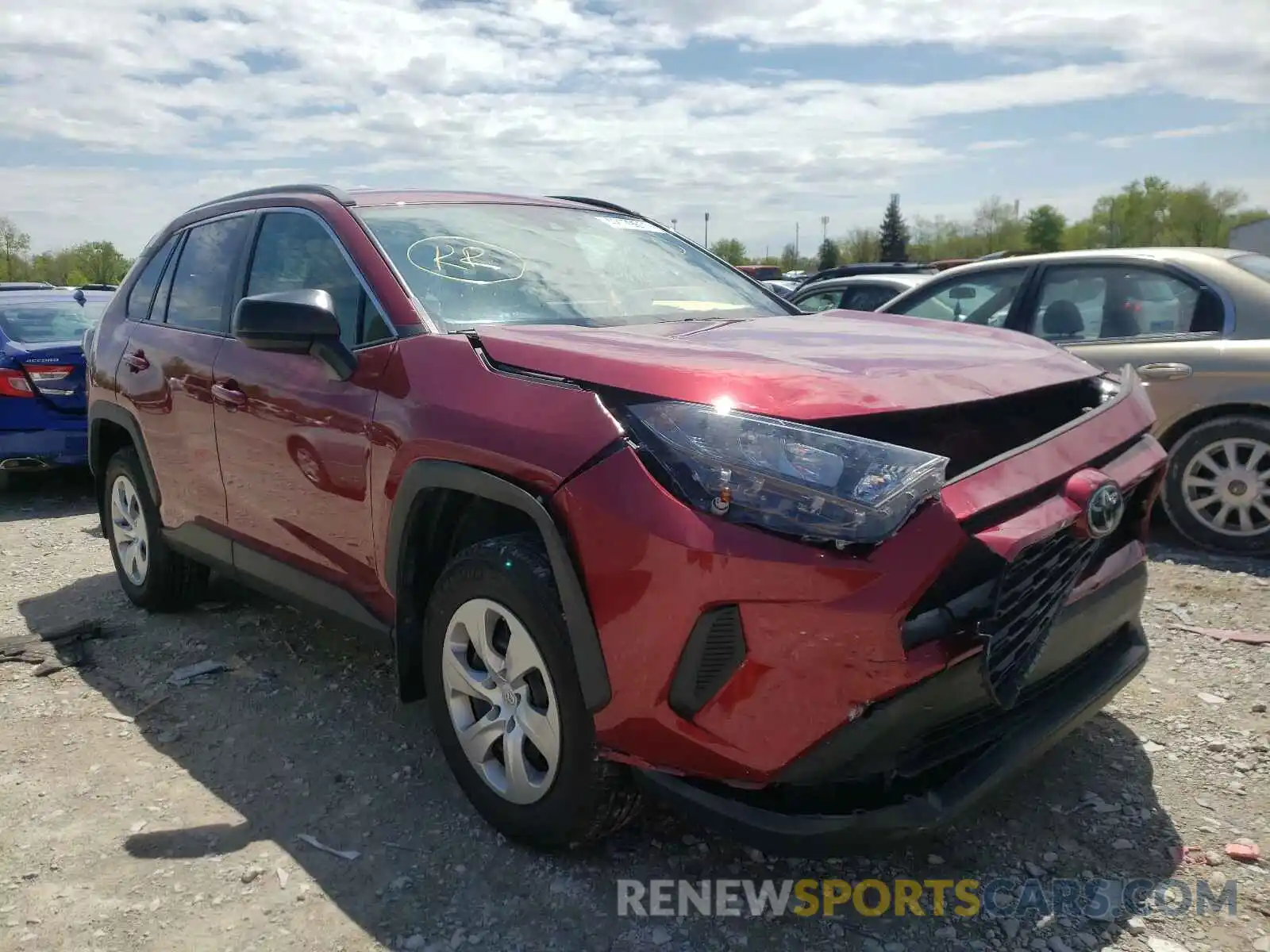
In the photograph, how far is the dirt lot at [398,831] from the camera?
2.39 m

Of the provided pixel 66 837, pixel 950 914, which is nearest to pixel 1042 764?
pixel 950 914

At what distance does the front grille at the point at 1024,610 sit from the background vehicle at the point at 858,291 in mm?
6922

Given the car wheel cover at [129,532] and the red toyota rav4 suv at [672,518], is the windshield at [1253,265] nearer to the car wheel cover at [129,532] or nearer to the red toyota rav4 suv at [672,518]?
the red toyota rav4 suv at [672,518]

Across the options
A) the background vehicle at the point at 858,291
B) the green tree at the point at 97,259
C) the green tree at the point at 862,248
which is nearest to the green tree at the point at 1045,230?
the green tree at the point at 862,248

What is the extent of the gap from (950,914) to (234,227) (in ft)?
11.5

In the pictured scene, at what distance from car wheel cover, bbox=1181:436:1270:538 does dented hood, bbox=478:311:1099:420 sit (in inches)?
96.2

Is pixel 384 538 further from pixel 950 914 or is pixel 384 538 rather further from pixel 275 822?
pixel 950 914

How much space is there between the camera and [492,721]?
263 centimetres

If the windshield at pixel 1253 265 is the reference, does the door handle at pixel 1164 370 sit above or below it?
below

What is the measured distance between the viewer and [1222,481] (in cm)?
504

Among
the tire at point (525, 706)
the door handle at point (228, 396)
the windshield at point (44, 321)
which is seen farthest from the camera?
the windshield at point (44, 321)

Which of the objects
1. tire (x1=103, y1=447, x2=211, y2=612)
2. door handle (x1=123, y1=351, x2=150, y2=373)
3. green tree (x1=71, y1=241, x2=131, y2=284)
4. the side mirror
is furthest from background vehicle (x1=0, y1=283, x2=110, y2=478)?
green tree (x1=71, y1=241, x2=131, y2=284)

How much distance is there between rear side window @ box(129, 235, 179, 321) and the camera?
4.55m

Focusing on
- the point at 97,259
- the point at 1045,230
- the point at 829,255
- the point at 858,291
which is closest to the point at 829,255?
the point at 829,255
